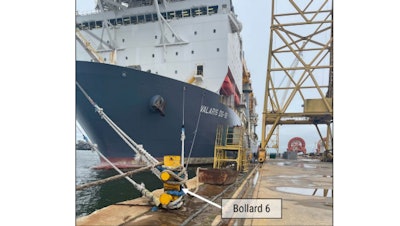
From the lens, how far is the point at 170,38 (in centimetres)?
2181

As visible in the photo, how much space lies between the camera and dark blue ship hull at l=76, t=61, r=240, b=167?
15773mm

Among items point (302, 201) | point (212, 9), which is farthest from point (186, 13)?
point (302, 201)

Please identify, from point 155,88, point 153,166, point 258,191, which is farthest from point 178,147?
point 153,166

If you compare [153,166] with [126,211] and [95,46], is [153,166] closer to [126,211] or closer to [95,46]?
[126,211]

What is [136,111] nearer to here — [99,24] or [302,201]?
[302,201]

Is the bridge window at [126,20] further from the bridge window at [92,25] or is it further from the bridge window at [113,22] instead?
the bridge window at [92,25]

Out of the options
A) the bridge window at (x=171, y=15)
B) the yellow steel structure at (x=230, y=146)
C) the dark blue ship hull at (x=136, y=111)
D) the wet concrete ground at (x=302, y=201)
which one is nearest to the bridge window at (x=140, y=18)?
the bridge window at (x=171, y=15)

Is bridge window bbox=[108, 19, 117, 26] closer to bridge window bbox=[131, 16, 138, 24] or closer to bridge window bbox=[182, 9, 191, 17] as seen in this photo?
bridge window bbox=[131, 16, 138, 24]

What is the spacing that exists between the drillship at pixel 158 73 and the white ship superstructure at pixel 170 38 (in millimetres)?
76

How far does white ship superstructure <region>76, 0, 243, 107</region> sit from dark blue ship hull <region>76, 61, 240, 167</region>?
175 inches

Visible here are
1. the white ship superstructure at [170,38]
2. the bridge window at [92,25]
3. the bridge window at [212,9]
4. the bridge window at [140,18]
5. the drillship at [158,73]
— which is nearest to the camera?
the drillship at [158,73]

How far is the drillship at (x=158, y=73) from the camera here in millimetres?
16109

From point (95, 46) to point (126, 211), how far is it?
62.2 feet

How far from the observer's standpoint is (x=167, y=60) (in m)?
21.4
